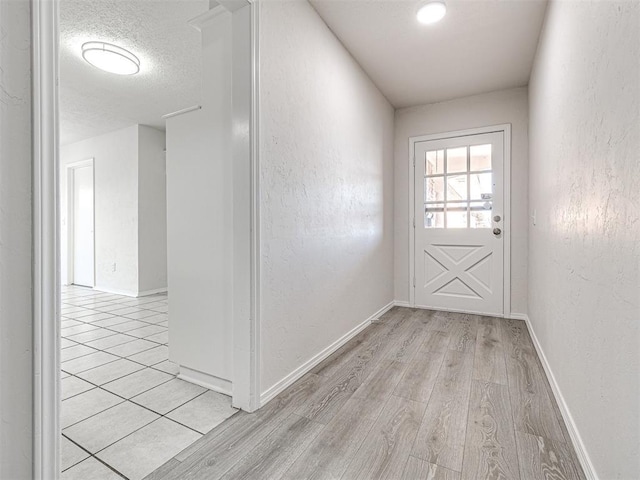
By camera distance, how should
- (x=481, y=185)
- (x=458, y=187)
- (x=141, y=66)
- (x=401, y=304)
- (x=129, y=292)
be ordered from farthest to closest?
(x=129, y=292)
(x=401, y=304)
(x=458, y=187)
(x=481, y=185)
(x=141, y=66)

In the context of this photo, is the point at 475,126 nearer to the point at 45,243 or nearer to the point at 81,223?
the point at 45,243

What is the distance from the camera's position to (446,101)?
382 centimetres

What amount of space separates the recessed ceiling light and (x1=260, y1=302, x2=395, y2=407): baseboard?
246 cm

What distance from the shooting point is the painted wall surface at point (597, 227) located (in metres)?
0.91

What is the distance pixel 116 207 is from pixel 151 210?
0.58m

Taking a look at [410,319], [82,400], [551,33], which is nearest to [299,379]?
[82,400]

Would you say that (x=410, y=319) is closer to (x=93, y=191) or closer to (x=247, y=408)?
(x=247, y=408)

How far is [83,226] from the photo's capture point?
5.56 meters

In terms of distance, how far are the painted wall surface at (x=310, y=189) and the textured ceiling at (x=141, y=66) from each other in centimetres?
92

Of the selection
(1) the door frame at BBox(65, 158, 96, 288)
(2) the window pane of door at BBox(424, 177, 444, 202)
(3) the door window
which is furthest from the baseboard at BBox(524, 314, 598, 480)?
(1) the door frame at BBox(65, 158, 96, 288)

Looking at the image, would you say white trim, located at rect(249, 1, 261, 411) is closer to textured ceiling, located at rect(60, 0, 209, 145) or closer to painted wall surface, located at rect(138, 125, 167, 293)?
textured ceiling, located at rect(60, 0, 209, 145)

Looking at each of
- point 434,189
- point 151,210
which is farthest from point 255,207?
point 151,210

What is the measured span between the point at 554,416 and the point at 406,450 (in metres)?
0.83

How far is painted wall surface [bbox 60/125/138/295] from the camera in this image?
481 cm
